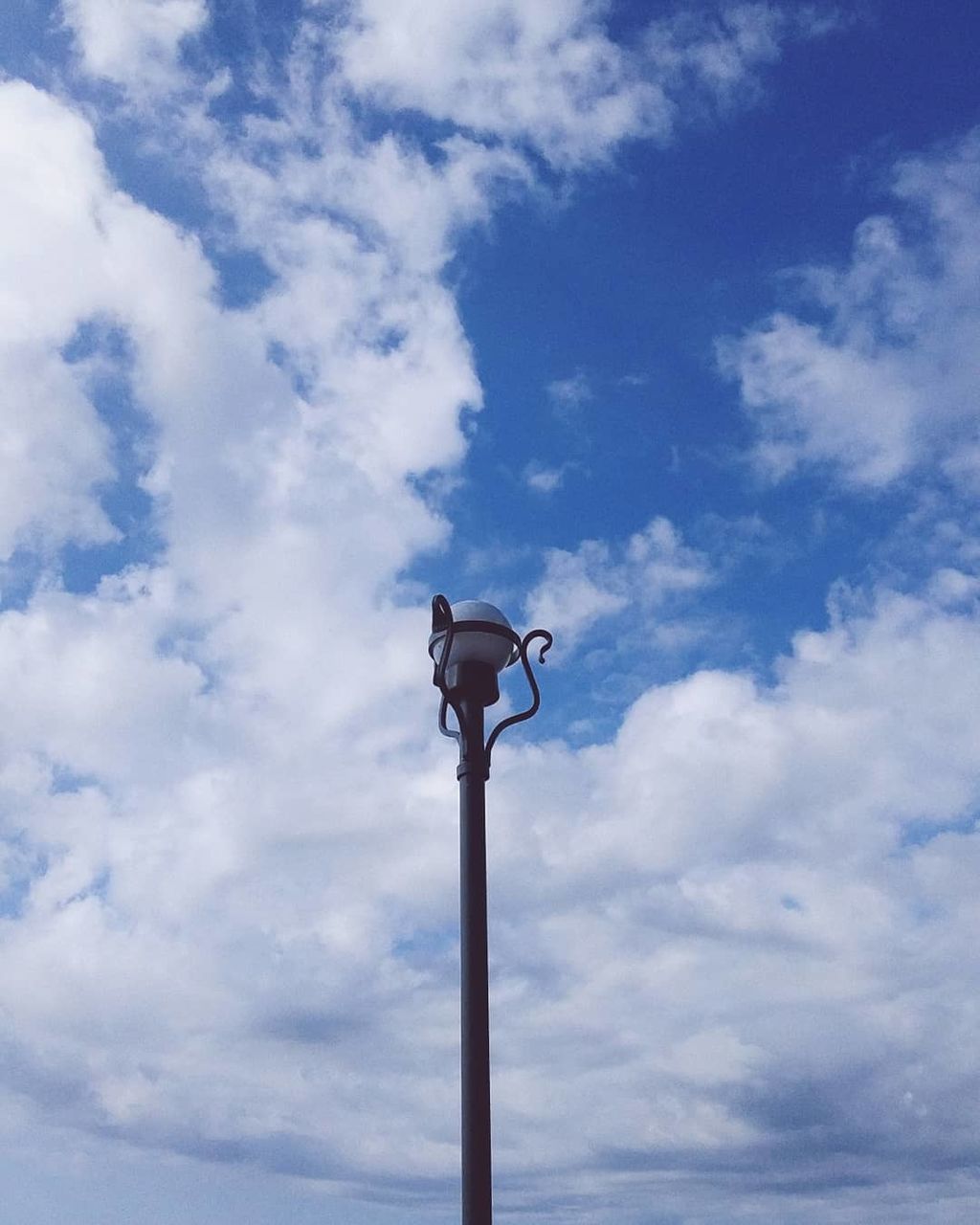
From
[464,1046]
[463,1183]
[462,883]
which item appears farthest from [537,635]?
[463,1183]

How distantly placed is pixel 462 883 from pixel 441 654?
1711 mm

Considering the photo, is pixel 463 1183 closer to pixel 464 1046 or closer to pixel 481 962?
pixel 464 1046

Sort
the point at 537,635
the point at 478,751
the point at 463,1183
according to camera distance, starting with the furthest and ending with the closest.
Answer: the point at 537,635 < the point at 478,751 < the point at 463,1183

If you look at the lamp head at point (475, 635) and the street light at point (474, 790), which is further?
the lamp head at point (475, 635)

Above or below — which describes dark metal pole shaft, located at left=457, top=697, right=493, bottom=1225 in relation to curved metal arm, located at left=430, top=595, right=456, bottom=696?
below

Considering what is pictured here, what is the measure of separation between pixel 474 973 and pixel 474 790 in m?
1.25

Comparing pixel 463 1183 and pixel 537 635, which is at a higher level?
pixel 537 635

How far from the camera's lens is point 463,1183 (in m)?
7.29

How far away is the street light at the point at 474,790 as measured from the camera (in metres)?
7.31

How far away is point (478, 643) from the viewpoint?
29.7 ft

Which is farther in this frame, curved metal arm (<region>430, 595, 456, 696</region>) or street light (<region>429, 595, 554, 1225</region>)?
curved metal arm (<region>430, 595, 456, 696</region>)

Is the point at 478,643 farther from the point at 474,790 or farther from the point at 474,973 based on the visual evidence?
the point at 474,973

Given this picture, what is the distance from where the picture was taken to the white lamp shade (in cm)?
903

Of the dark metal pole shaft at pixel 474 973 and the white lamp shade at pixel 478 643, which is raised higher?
the white lamp shade at pixel 478 643
